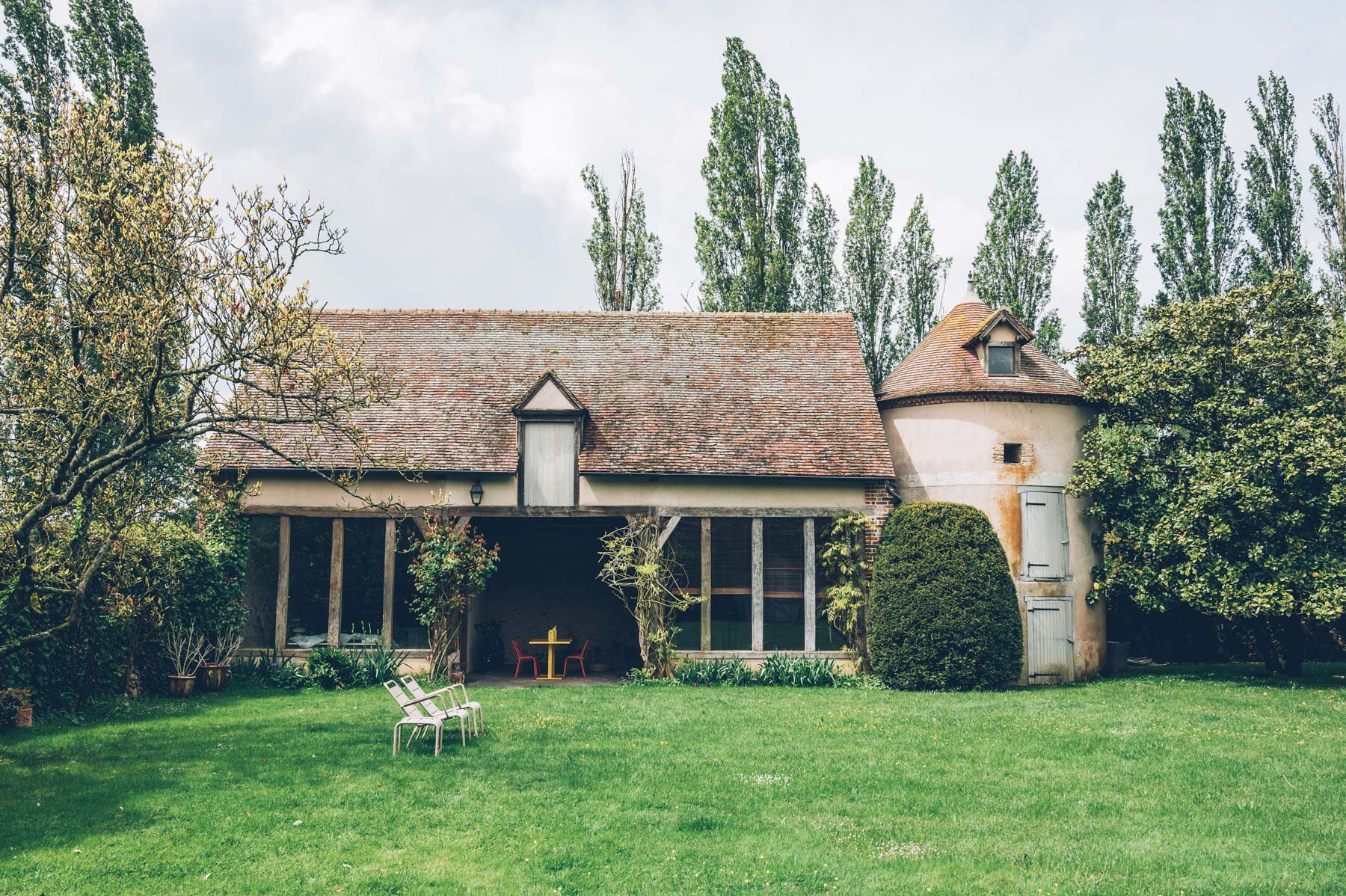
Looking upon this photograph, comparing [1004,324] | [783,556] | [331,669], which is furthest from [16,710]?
[1004,324]

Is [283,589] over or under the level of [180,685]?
over

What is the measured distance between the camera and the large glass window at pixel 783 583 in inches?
696

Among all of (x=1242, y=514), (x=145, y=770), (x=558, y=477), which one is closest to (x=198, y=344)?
(x=145, y=770)

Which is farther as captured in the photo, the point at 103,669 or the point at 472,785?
the point at 103,669

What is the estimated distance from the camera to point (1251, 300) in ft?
56.9

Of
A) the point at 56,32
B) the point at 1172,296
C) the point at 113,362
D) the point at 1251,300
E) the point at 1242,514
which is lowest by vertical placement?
the point at 1242,514

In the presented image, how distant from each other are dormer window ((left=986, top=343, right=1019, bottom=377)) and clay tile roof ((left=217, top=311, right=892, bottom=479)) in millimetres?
2457

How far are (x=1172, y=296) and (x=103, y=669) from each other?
2823 centimetres

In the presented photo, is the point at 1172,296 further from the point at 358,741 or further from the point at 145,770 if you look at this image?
the point at 145,770

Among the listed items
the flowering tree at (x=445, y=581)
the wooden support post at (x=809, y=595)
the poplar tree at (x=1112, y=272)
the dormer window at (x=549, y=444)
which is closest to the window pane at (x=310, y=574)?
the flowering tree at (x=445, y=581)

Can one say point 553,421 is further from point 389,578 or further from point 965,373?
point 965,373

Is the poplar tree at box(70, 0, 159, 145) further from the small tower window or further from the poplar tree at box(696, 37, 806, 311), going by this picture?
the small tower window

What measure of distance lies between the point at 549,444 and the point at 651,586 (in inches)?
134

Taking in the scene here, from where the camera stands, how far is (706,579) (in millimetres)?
17641
